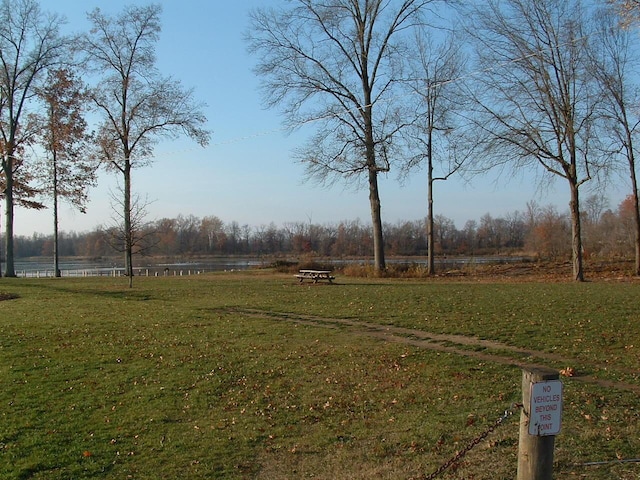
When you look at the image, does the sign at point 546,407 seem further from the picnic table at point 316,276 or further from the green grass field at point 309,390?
the picnic table at point 316,276

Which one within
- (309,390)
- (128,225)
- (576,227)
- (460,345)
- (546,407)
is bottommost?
(309,390)

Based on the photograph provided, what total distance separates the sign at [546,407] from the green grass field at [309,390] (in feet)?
4.74

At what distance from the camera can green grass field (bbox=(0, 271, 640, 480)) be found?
17.4 feet

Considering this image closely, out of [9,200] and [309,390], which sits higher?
[9,200]

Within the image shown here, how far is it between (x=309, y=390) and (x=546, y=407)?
474 centimetres

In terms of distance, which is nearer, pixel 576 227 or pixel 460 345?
pixel 460 345

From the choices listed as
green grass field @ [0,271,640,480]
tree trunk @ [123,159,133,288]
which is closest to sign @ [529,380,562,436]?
Result: green grass field @ [0,271,640,480]

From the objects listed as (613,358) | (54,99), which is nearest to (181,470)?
(613,358)

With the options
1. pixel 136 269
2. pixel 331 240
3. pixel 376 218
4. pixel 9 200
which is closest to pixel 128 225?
pixel 9 200

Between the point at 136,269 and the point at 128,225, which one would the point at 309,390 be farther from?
the point at 136,269

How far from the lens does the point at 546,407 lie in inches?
130

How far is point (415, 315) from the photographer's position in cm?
1344

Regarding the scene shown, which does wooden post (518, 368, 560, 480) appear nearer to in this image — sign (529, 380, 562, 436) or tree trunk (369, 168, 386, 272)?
sign (529, 380, 562, 436)

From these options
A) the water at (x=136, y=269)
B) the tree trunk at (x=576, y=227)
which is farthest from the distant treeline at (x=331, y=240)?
the tree trunk at (x=576, y=227)
